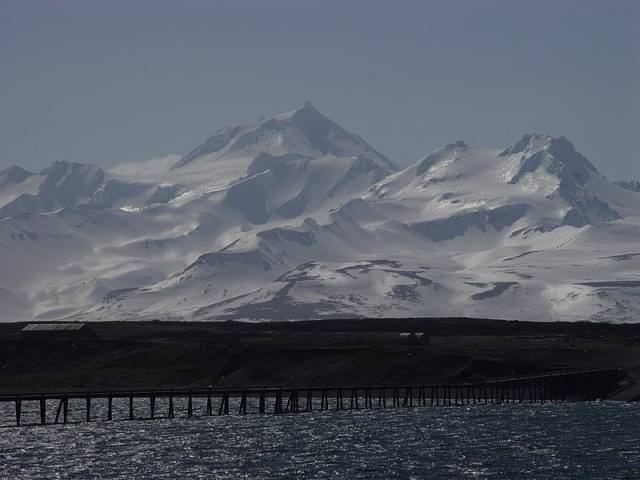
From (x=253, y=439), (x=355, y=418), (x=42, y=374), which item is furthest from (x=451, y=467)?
(x=42, y=374)

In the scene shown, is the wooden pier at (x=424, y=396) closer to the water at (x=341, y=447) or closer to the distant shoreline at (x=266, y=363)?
the distant shoreline at (x=266, y=363)

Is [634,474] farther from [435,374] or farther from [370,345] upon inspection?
[370,345]

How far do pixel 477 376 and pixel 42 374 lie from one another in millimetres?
46504

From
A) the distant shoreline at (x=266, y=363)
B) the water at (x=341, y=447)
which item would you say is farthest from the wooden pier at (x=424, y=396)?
the water at (x=341, y=447)

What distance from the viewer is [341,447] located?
113375 mm

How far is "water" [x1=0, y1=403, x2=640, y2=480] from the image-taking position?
332 feet

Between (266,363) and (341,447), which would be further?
(266,363)

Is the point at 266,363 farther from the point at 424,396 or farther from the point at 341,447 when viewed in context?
the point at 341,447

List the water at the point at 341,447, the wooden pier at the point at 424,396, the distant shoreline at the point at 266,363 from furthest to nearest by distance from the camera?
the distant shoreline at the point at 266,363
the wooden pier at the point at 424,396
the water at the point at 341,447

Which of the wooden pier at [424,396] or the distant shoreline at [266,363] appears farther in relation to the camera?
the distant shoreline at [266,363]

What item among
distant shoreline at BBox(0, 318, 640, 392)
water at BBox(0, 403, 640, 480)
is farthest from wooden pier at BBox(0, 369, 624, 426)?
water at BBox(0, 403, 640, 480)

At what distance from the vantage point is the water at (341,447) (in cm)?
10112

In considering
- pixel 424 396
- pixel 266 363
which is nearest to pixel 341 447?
pixel 424 396

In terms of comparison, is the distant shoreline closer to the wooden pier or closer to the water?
the wooden pier
